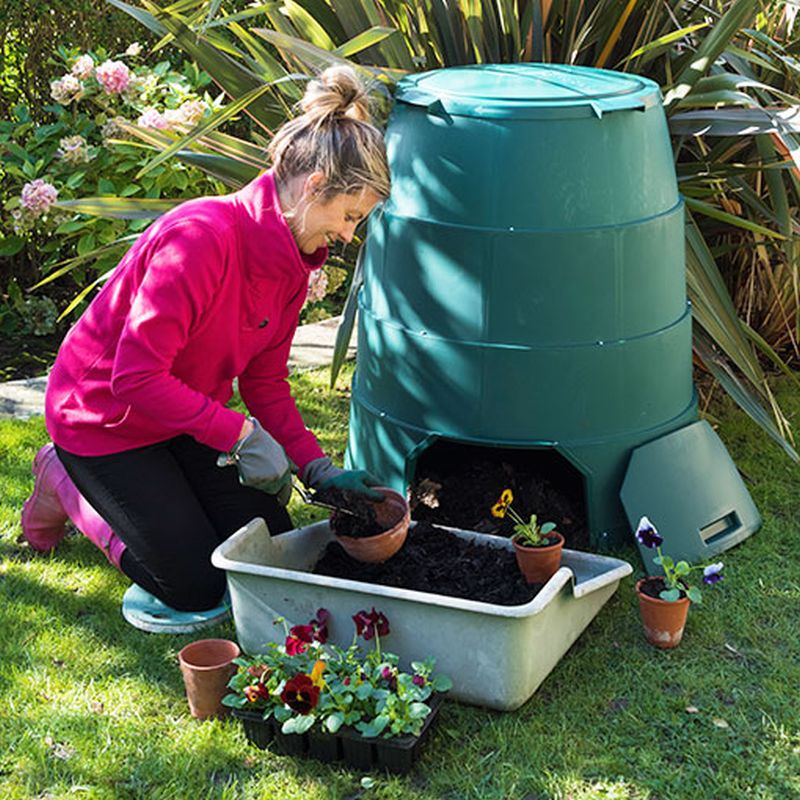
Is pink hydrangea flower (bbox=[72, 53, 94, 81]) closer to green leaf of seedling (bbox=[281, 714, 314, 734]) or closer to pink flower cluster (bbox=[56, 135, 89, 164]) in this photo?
pink flower cluster (bbox=[56, 135, 89, 164])

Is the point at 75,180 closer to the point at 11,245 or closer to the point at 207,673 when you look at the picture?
the point at 11,245

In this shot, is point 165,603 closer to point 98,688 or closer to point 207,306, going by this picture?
point 98,688

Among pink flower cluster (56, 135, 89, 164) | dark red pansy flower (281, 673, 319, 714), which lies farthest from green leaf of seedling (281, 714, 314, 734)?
pink flower cluster (56, 135, 89, 164)

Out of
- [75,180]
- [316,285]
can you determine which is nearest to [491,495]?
[316,285]

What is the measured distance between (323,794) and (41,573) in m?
1.15

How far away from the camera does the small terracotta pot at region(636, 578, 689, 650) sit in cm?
258

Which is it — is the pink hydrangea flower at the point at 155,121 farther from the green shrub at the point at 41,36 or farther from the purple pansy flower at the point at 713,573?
the purple pansy flower at the point at 713,573

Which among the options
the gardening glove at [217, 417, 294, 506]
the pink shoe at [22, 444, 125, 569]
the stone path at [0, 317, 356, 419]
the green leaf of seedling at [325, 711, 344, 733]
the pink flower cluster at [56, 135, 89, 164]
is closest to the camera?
the green leaf of seedling at [325, 711, 344, 733]

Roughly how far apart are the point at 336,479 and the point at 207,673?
59 centimetres

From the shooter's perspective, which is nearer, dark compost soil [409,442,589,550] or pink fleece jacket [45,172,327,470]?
pink fleece jacket [45,172,327,470]

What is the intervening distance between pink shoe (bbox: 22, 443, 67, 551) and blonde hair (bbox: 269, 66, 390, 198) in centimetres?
103

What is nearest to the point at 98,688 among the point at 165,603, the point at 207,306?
the point at 165,603

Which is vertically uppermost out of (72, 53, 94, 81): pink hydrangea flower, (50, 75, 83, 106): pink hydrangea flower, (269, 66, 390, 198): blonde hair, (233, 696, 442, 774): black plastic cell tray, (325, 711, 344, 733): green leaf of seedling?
(269, 66, 390, 198): blonde hair

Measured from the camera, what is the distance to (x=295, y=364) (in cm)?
441
